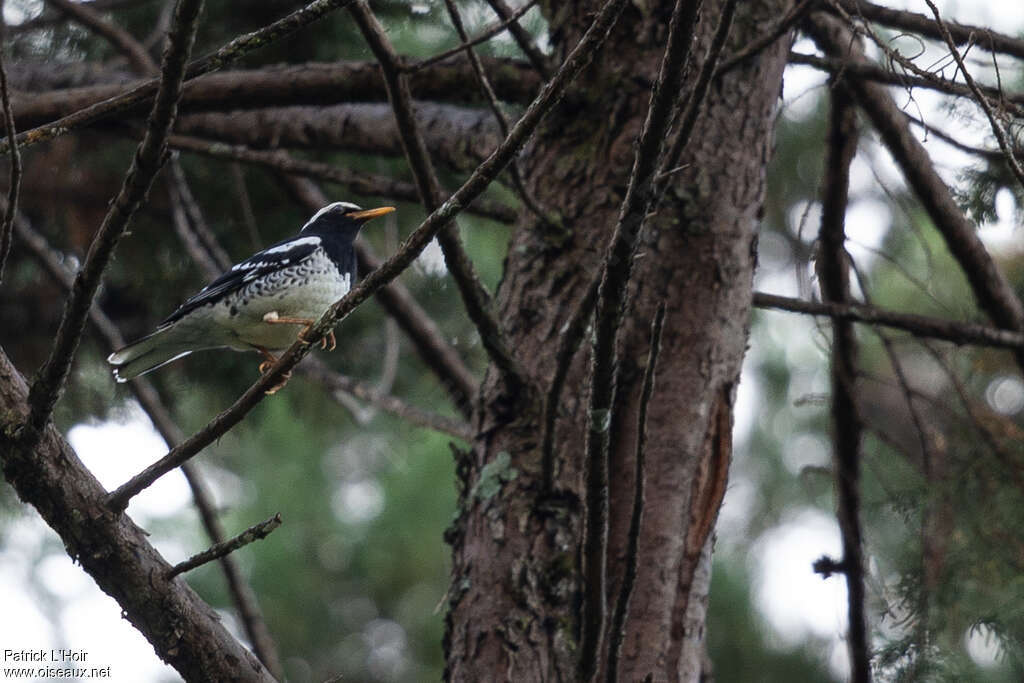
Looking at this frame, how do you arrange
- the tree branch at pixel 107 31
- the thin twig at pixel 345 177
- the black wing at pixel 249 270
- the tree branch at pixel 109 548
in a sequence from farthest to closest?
the black wing at pixel 249 270 < the tree branch at pixel 107 31 < the thin twig at pixel 345 177 < the tree branch at pixel 109 548

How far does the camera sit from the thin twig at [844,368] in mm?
4000

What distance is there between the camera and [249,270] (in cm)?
467

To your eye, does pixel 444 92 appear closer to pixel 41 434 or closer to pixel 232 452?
pixel 41 434

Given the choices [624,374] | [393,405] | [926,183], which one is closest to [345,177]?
[393,405]

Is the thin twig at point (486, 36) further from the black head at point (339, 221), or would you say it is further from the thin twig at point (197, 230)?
the black head at point (339, 221)

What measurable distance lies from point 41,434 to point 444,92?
236 cm

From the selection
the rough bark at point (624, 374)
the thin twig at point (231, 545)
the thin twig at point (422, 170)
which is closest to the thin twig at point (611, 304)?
the rough bark at point (624, 374)

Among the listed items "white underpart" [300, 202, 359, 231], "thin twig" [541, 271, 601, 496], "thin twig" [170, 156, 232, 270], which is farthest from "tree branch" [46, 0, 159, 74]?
"thin twig" [541, 271, 601, 496]

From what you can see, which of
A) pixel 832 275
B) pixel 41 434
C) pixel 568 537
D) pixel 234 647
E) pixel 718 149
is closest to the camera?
pixel 41 434

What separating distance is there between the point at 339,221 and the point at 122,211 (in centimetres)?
300

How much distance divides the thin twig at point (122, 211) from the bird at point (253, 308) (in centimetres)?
206

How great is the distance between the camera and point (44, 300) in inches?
250

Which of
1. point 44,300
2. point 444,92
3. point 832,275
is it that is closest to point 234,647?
point 444,92

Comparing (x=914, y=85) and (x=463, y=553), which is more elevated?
(x=914, y=85)
